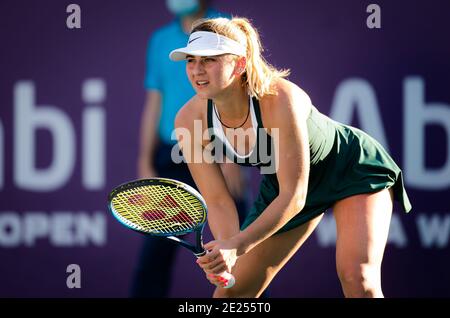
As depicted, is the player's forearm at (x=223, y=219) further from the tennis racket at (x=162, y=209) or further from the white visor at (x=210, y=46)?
the white visor at (x=210, y=46)

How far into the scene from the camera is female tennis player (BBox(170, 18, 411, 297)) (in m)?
3.84

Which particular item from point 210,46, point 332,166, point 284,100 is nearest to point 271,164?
point 332,166

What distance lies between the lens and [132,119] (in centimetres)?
572

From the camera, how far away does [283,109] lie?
3873 mm

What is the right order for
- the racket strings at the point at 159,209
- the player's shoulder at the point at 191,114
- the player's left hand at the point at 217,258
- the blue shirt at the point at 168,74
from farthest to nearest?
the blue shirt at the point at 168,74
the player's shoulder at the point at 191,114
the racket strings at the point at 159,209
the player's left hand at the point at 217,258

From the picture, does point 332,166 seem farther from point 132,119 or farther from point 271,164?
point 132,119

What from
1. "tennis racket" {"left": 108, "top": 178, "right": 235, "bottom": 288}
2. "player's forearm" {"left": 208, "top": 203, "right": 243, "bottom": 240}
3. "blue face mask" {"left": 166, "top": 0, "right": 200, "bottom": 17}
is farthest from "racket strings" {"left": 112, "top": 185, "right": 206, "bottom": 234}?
"blue face mask" {"left": 166, "top": 0, "right": 200, "bottom": 17}

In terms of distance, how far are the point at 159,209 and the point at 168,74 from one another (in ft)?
6.19

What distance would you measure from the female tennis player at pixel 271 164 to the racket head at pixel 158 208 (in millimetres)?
160

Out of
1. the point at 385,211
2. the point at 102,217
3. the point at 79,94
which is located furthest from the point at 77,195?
the point at 385,211

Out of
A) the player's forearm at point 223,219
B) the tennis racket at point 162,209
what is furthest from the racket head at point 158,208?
the player's forearm at point 223,219

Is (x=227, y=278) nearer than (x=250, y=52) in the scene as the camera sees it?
Yes

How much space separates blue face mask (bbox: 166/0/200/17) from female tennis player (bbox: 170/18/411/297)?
1596 millimetres

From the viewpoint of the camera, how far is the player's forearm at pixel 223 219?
13.8ft
